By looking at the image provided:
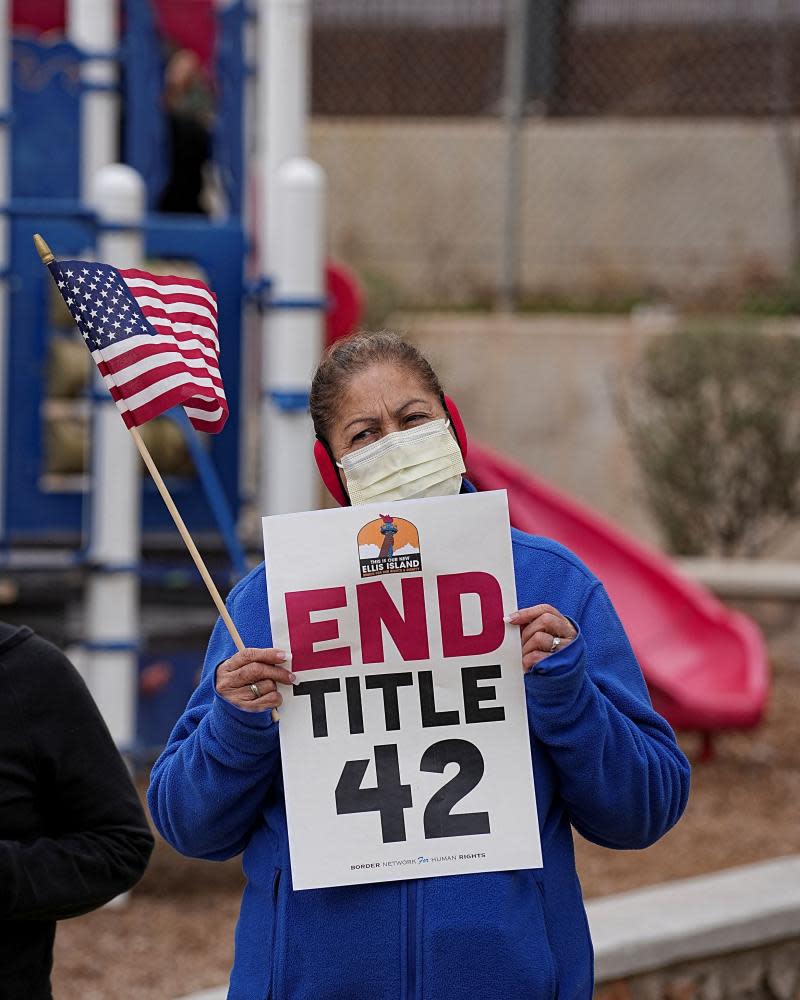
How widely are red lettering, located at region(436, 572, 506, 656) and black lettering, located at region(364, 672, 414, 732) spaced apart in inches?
2.8

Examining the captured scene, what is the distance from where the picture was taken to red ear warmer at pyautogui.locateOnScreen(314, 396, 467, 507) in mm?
2566

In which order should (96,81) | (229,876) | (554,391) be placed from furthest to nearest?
(554,391) < (96,81) < (229,876)

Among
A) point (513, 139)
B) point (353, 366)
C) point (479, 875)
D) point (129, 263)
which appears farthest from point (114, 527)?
point (513, 139)

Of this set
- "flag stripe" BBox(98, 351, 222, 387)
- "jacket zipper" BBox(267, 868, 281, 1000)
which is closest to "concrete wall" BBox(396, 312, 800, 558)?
"flag stripe" BBox(98, 351, 222, 387)

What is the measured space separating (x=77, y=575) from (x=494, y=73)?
7.69 metres

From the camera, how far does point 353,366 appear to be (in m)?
2.57

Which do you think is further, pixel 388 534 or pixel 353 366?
pixel 353 366

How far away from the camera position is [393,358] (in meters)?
2.57

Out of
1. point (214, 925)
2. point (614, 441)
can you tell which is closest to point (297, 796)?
point (214, 925)

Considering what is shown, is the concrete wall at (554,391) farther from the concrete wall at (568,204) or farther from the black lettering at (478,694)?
the black lettering at (478,694)

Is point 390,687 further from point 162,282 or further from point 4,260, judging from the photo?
point 4,260

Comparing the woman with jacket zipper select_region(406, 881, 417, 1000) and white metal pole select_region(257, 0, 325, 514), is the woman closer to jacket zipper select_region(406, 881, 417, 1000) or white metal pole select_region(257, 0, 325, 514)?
jacket zipper select_region(406, 881, 417, 1000)

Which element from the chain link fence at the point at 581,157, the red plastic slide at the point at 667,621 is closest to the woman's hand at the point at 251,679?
the red plastic slide at the point at 667,621

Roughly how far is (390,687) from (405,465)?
31cm
